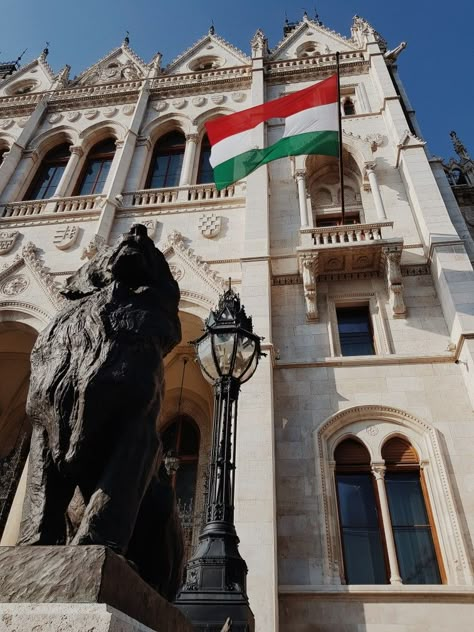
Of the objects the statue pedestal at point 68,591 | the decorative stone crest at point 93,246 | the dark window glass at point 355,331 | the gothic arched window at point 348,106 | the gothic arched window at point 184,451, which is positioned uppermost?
the gothic arched window at point 348,106

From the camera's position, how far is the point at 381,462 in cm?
754

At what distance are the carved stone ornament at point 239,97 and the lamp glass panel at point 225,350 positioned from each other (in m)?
13.8

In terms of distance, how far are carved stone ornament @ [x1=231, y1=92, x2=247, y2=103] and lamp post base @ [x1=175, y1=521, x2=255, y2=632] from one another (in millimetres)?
15408

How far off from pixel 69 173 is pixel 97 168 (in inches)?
42.0

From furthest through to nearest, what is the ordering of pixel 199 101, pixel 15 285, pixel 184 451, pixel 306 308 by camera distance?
1. pixel 199 101
2. pixel 184 451
3. pixel 15 285
4. pixel 306 308

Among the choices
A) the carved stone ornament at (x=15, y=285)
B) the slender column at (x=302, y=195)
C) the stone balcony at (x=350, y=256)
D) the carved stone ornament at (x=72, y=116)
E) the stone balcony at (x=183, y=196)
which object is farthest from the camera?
the carved stone ornament at (x=72, y=116)

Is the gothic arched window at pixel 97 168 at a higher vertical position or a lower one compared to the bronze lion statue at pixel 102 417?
higher

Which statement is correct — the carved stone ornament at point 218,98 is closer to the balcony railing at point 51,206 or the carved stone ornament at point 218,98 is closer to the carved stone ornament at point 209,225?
the balcony railing at point 51,206

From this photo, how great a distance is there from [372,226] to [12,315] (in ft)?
27.4

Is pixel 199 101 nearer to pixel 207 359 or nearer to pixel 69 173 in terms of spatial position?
pixel 69 173

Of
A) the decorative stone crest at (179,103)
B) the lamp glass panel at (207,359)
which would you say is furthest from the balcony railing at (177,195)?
the lamp glass panel at (207,359)

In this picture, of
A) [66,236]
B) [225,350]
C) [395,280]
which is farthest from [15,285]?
[395,280]

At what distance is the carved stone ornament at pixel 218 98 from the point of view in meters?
16.2

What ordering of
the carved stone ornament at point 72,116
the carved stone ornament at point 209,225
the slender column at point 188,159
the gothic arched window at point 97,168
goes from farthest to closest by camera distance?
the carved stone ornament at point 72,116, the gothic arched window at point 97,168, the slender column at point 188,159, the carved stone ornament at point 209,225
